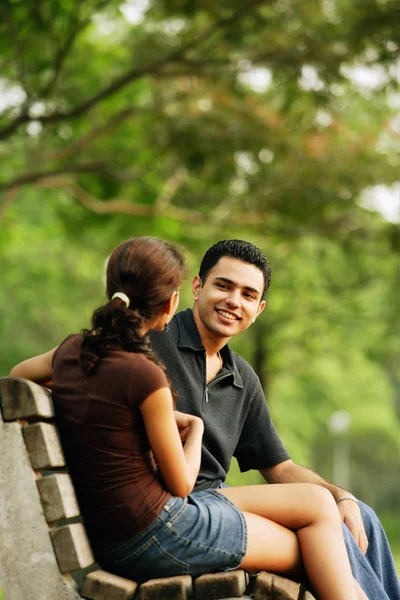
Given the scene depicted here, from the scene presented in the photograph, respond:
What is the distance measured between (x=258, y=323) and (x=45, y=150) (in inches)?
341

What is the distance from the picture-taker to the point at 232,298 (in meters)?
3.89

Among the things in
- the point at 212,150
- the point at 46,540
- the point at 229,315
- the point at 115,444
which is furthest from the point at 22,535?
the point at 212,150

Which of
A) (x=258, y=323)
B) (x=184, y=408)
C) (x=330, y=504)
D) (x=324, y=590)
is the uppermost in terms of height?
(x=258, y=323)

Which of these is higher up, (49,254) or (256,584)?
(49,254)

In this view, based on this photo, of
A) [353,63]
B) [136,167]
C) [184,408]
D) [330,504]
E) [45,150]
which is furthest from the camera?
[136,167]

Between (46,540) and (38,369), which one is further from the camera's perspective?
→ (38,369)

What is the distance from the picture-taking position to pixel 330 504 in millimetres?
3238

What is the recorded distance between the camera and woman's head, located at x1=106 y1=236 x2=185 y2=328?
3115 millimetres

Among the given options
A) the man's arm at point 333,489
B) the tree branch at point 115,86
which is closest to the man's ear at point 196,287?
the man's arm at point 333,489

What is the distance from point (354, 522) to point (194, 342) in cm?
94

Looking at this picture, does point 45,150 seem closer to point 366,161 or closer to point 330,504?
point 366,161

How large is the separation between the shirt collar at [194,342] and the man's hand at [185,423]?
0.63 metres

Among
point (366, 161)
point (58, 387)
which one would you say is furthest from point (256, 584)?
point (366, 161)

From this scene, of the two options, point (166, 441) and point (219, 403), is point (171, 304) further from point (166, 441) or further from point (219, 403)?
point (219, 403)
